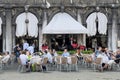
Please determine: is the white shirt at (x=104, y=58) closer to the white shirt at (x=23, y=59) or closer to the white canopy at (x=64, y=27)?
the white shirt at (x=23, y=59)

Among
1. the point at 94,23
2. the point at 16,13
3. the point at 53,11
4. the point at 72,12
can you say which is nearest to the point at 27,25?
the point at 16,13

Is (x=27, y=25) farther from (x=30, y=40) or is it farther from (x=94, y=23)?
(x=94, y=23)

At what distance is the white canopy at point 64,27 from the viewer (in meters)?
28.0

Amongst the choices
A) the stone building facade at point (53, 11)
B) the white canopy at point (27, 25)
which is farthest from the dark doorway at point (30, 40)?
the white canopy at point (27, 25)

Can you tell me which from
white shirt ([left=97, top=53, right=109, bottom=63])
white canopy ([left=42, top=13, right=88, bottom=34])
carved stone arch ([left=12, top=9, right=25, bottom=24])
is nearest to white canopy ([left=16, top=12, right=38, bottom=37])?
carved stone arch ([left=12, top=9, right=25, bottom=24])

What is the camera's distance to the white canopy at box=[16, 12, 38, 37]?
98.9 ft

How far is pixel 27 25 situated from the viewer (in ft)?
99.0

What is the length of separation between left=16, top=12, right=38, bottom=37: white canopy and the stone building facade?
0.33 m

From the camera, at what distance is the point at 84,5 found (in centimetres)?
3078

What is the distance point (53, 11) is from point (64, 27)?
2921 millimetres
